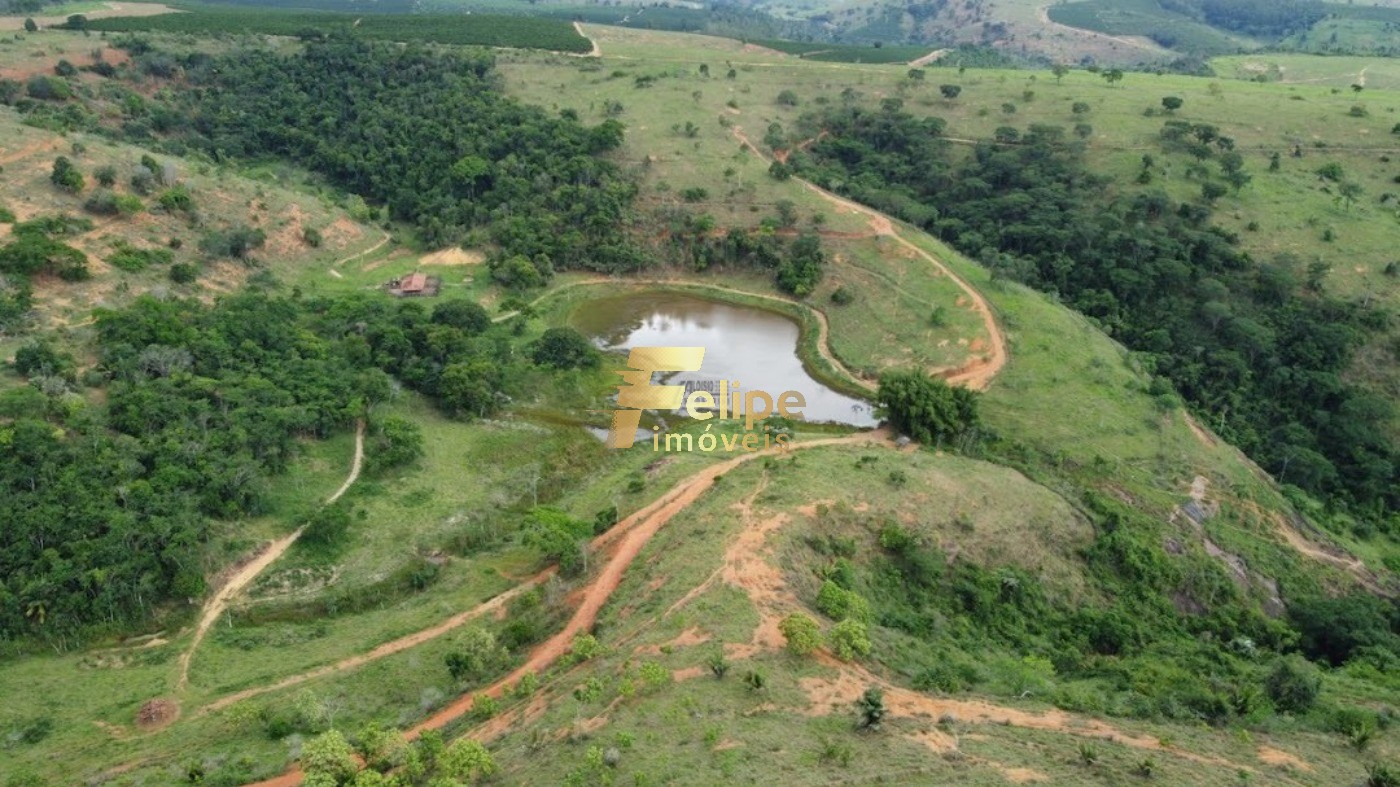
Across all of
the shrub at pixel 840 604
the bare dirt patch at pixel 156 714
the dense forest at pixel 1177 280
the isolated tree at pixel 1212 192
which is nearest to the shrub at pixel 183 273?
the bare dirt patch at pixel 156 714

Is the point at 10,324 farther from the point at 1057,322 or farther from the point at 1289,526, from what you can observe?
the point at 1289,526

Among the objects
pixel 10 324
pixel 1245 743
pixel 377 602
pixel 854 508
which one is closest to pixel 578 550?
pixel 377 602

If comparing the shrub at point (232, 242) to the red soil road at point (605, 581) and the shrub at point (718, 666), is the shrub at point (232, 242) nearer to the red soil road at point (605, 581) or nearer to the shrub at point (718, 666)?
the red soil road at point (605, 581)

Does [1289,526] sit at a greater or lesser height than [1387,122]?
lesser

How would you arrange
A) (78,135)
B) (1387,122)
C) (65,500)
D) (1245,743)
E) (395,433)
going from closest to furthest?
(1245,743) < (65,500) < (395,433) < (78,135) < (1387,122)

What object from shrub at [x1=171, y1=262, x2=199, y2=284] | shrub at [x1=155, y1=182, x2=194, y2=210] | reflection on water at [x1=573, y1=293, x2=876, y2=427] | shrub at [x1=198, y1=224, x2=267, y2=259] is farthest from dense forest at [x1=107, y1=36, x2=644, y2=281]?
shrub at [x1=171, y1=262, x2=199, y2=284]

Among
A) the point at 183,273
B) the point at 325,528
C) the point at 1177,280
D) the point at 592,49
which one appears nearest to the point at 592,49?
the point at 592,49

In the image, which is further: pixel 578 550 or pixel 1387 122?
pixel 1387 122

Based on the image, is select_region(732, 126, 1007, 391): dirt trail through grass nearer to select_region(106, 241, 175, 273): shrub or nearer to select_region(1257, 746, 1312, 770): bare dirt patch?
select_region(1257, 746, 1312, 770): bare dirt patch
